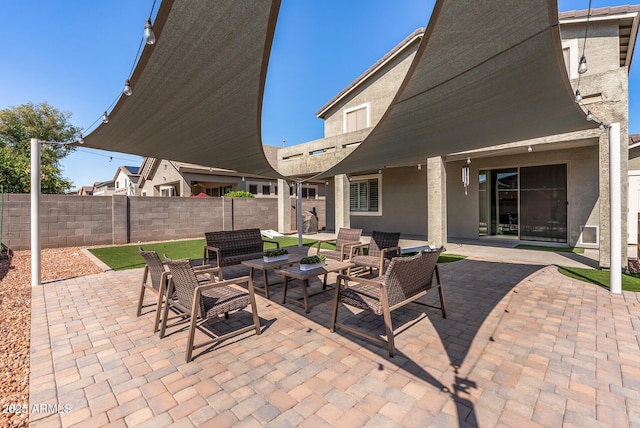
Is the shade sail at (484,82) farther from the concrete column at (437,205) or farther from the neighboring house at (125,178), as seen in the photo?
the neighboring house at (125,178)

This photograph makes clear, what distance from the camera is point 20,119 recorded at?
21.8m

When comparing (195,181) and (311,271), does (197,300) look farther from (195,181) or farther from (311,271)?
(195,181)

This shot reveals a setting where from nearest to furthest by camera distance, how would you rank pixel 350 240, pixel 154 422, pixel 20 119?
pixel 154 422, pixel 350 240, pixel 20 119

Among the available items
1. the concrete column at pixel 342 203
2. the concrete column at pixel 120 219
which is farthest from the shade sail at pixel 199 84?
the concrete column at pixel 342 203

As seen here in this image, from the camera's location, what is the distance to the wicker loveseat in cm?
573

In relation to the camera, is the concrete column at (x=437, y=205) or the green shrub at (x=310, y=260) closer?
the green shrub at (x=310, y=260)

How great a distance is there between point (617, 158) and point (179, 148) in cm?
737

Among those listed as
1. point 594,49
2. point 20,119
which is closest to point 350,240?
point 594,49

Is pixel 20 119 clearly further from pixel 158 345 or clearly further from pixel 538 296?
pixel 538 296

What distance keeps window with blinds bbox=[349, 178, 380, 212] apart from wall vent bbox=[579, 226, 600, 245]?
7144 mm

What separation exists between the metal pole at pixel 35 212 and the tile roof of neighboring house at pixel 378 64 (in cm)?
1095

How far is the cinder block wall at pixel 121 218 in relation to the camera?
28.8ft

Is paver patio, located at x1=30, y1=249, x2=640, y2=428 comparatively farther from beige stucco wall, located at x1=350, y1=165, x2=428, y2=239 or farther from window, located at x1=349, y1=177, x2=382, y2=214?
window, located at x1=349, y1=177, x2=382, y2=214

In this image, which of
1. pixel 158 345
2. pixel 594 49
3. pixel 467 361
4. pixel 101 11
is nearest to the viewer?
pixel 467 361
